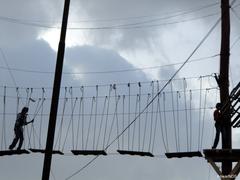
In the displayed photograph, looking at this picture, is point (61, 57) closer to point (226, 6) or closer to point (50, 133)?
point (50, 133)

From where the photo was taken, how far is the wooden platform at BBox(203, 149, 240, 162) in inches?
531

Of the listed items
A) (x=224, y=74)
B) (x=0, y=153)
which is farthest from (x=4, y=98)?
(x=224, y=74)

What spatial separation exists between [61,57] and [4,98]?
3.36m

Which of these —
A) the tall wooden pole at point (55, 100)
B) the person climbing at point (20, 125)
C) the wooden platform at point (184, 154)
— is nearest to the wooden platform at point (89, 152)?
the tall wooden pole at point (55, 100)

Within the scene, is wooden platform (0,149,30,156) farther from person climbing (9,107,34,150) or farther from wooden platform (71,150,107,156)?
wooden platform (71,150,107,156)

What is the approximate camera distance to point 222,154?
1365cm

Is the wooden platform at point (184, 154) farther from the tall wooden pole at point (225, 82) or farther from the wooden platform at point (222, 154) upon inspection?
the wooden platform at point (222, 154)

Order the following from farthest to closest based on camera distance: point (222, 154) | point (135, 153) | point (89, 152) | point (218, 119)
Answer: point (89, 152) → point (135, 153) → point (218, 119) → point (222, 154)

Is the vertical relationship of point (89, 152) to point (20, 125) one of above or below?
below

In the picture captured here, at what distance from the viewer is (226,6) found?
15.9m

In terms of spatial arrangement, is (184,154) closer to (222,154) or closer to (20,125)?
(222,154)

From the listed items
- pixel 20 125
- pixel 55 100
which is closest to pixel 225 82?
pixel 55 100

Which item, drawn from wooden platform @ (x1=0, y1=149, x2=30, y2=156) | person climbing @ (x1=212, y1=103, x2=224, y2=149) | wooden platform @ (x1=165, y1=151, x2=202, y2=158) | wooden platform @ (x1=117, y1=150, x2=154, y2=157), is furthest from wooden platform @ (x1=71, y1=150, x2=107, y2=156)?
person climbing @ (x1=212, y1=103, x2=224, y2=149)

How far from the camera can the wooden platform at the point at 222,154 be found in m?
13.5
